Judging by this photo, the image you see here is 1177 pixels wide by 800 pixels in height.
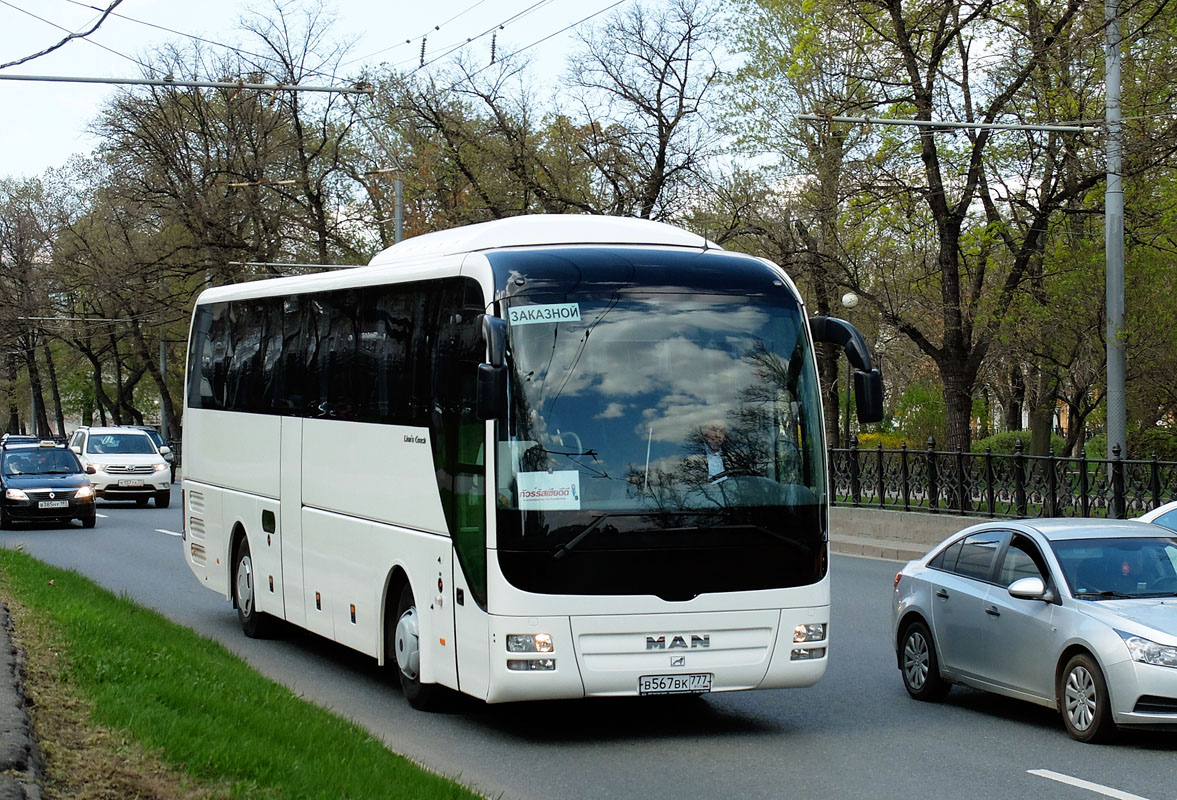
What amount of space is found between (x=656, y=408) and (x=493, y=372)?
114cm

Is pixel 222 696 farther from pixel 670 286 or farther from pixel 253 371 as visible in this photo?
pixel 253 371

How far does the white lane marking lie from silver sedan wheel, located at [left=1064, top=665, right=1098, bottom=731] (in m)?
0.91

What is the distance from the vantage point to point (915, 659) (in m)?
11.0

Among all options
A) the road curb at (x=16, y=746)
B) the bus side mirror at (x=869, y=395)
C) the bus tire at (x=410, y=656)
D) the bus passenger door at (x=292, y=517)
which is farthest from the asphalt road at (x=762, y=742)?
the road curb at (x=16, y=746)

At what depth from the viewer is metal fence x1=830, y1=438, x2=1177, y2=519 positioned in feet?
65.0

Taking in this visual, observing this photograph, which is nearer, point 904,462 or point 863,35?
point 904,462

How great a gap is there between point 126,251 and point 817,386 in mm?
51367

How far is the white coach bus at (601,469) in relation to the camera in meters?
8.94

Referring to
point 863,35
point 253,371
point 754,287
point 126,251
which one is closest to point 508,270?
point 754,287

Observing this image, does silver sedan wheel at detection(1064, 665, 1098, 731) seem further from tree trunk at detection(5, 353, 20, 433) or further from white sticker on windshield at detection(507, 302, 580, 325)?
tree trunk at detection(5, 353, 20, 433)

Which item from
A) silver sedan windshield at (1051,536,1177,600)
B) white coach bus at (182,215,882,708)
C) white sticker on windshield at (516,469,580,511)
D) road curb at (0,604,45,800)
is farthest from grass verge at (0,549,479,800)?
silver sedan windshield at (1051,536,1177,600)

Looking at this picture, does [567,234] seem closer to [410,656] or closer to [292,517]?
[410,656]

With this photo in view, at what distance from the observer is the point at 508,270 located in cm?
941

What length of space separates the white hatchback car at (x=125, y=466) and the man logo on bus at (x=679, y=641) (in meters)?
28.6
